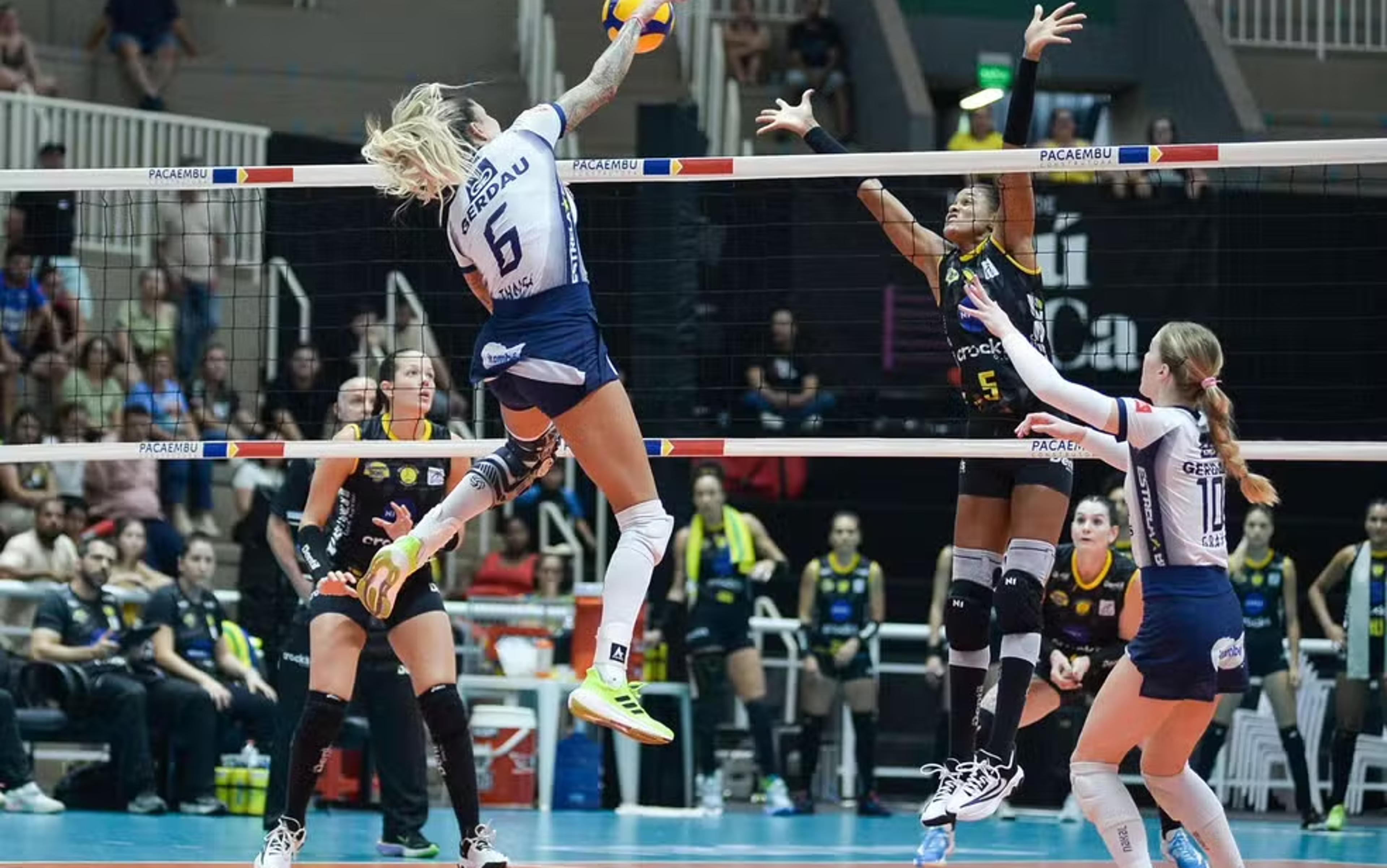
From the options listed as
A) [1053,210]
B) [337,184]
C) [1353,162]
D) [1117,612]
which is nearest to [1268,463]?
[1053,210]

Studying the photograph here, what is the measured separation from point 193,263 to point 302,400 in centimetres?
204

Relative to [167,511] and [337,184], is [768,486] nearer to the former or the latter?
[167,511]

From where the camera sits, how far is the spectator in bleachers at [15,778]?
40.4ft

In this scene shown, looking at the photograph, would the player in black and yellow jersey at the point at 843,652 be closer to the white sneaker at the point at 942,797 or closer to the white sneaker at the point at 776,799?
the white sneaker at the point at 776,799

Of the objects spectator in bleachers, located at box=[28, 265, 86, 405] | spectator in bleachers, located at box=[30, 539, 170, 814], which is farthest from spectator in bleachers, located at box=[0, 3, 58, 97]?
spectator in bleachers, located at box=[30, 539, 170, 814]

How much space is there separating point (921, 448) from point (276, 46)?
45.5 feet

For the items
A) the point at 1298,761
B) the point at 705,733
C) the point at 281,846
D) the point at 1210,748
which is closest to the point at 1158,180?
the point at 1210,748

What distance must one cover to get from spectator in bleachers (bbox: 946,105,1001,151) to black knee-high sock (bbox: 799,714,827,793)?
604cm

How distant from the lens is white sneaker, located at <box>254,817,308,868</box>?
7.98m

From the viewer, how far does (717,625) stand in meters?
14.4

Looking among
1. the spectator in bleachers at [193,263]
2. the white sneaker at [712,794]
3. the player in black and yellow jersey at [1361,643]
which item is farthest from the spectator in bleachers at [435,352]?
the player in black and yellow jersey at [1361,643]

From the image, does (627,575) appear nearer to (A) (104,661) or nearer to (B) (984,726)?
(B) (984,726)

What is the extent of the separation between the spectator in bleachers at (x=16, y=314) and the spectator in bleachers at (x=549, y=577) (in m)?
4.24

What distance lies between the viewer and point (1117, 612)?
1140 centimetres
